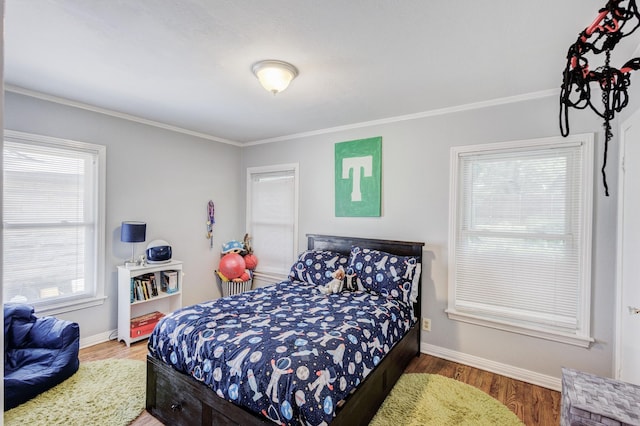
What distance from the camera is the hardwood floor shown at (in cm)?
223

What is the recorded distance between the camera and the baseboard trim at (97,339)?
320cm

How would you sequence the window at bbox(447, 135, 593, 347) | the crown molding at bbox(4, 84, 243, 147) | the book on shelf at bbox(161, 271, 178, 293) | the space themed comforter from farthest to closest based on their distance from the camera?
the book on shelf at bbox(161, 271, 178, 293), the crown molding at bbox(4, 84, 243, 147), the window at bbox(447, 135, 593, 347), the space themed comforter

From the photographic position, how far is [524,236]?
2.74 metres

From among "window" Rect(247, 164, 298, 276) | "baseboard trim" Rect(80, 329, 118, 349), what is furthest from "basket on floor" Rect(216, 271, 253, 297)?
"baseboard trim" Rect(80, 329, 118, 349)

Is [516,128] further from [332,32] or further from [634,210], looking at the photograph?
[332,32]

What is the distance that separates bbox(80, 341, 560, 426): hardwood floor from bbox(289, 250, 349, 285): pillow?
1171 mm

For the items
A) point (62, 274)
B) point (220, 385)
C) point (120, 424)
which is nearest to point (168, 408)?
point (120, 424)

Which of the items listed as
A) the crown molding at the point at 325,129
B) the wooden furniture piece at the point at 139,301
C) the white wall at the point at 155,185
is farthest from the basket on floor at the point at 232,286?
the crown molding at the point at 325,129

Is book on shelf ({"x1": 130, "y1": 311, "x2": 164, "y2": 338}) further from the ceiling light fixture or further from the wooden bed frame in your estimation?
the ceiling light fixture

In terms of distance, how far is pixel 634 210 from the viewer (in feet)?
6.57

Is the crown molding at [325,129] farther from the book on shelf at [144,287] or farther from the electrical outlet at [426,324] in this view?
the electrical outlet at [426,324]

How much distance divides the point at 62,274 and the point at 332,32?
3.35m

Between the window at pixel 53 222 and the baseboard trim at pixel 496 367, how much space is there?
11.6 ft

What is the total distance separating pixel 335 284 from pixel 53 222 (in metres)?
2.79
